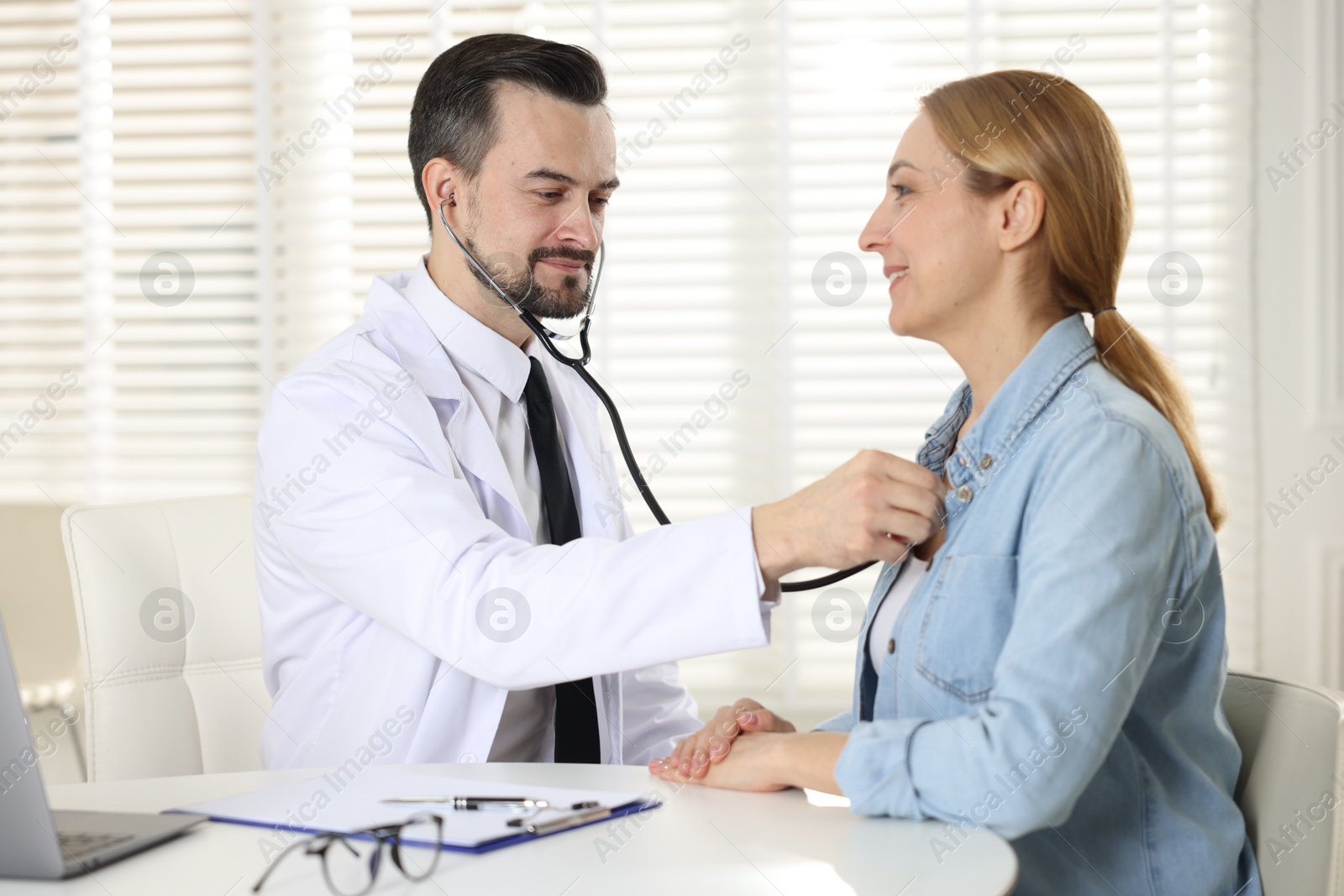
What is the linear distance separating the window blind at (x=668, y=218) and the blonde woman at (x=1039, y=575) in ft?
3.91

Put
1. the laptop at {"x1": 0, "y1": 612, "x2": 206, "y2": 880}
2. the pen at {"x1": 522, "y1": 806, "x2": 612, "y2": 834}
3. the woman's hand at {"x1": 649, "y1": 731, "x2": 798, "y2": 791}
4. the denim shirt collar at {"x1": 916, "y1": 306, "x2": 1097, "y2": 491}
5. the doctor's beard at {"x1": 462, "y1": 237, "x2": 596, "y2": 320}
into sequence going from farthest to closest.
→ the doctor's beard at {"x1": 462, "y1": 237, "x2": 596, "y2": 320}
the denim shirt collar at {"x1": 916, "y1": 306, "x2": 1097, "y2": 491}
the woman's hand at {"x1": 649, "y1": 731, "x2": 798, "y2": 791}
the pen at {"x1": 522, "y1": 806, "x2": 612, "y2": 834}
the laptop at {"x1": 0, "y1": 612, "x2": 206, "y2": 880}

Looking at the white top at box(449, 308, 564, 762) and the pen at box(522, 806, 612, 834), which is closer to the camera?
the pen at box(522, 806, 612, 834)

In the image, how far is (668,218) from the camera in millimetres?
2604

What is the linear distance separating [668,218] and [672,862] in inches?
76.6

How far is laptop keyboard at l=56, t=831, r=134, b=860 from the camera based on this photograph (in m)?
0.85

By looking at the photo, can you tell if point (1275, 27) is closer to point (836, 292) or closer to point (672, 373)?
point (836, 292)

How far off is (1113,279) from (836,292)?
1.31m

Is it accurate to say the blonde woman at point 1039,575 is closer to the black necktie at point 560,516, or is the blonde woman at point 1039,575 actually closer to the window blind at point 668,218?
the black necktie at point 560,516

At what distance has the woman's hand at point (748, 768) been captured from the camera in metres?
1.03

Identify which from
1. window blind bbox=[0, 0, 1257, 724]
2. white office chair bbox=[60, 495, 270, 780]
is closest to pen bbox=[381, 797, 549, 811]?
white office chair bbox=[60, 495, 270, 780]

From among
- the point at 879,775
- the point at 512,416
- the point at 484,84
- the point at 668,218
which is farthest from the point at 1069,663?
the point at 668,218

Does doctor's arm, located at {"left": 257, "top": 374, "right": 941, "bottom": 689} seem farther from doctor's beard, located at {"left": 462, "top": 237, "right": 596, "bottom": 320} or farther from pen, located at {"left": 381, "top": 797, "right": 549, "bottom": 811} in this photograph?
doctor's beard, located at {"left": 462, "top": 237, "right": 596, "bottom": 320}

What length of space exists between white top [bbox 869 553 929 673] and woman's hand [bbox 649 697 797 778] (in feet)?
0.44

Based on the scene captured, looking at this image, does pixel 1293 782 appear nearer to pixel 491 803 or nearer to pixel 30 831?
pixel 491 803
